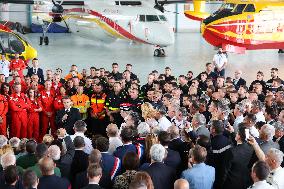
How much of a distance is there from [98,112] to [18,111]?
5.56 feet

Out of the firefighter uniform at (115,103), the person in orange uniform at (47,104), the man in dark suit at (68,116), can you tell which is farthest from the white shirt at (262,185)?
the person in orange uniform at (47,104)

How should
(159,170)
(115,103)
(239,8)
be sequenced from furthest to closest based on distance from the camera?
(239,8) → (115,103) → (159,170)

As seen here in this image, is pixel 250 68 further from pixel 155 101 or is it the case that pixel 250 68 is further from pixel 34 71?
pixel 155 101

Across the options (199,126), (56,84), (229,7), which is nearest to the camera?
(199,126)

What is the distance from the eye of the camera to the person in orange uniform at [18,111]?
35.7 ft

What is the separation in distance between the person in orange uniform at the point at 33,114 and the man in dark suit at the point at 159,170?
Answer: 530cm

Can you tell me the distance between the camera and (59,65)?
A: 21688mm

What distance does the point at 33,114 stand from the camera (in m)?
11.2

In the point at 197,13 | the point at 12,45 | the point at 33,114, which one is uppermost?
the point at 197,13

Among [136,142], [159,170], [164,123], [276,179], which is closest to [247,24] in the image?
[164,123]

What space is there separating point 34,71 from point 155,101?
5426 millimetres

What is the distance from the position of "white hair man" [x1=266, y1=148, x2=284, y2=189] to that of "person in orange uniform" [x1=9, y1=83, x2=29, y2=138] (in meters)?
6.18

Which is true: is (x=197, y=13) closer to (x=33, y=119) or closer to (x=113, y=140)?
(x=33, y=119)

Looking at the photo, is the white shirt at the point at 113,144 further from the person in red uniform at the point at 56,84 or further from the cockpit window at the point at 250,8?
the cockpit window at the point at 250,8
